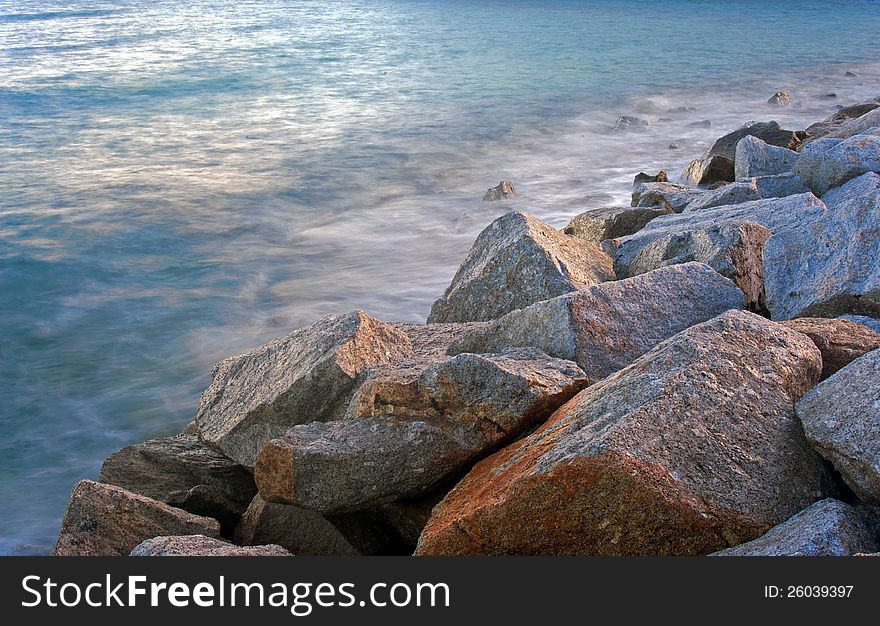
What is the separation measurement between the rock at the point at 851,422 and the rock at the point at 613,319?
91 cm

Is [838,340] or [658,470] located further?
[838,340]

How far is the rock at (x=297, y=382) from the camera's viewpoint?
13.0 ft

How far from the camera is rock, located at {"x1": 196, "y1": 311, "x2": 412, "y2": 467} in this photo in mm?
3957

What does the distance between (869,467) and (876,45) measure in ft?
106

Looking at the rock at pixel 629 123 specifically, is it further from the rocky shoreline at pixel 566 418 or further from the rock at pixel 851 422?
the rock at pixel 851 422

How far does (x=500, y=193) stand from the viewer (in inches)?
483

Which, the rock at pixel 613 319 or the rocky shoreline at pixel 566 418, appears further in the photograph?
the rock at pixel 613 319

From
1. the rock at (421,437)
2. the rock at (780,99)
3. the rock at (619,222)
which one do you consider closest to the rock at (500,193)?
the rock at (619,222)

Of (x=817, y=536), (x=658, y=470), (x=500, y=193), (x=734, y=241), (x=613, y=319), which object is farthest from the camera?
(x=500, y=193)

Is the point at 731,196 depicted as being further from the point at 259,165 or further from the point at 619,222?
the point at 259,165

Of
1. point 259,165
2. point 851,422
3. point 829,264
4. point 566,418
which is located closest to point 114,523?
point 566,418

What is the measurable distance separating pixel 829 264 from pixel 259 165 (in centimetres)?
1215

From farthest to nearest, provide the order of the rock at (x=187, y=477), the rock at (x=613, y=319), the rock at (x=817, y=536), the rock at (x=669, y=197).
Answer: the rock at (x=669, y=197) → the rock at (x=187, y=477) → the rock at (x=613, y=319) → the rock at (x=817, y=536)

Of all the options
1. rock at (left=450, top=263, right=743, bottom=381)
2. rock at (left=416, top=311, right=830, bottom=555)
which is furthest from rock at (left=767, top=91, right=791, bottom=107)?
rock at (left=416, top=311, right=830, bottom=555)
